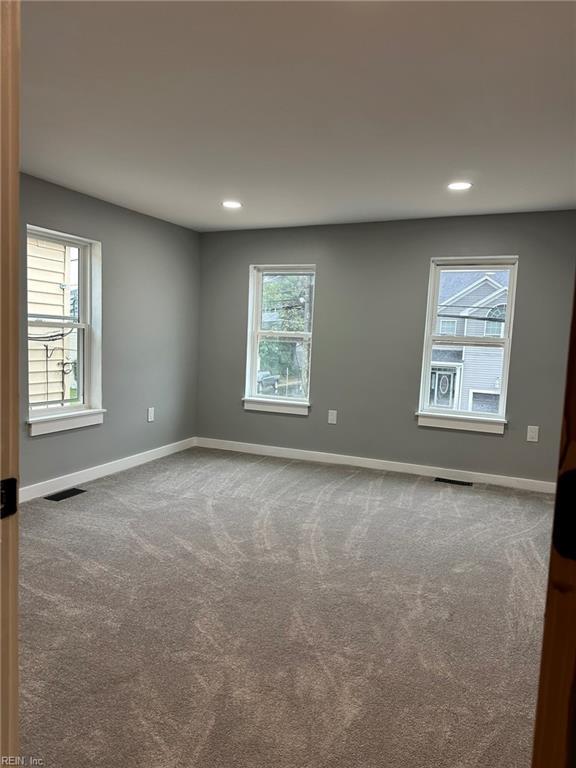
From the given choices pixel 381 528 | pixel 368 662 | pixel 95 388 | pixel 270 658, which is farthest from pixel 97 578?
pixel 95 388

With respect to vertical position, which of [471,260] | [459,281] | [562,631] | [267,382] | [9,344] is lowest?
[267,382]

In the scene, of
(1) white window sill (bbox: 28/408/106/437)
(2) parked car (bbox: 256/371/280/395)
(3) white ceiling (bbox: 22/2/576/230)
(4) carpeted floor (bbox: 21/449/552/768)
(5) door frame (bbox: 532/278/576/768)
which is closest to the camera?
(5) door frame (bbox: 532/278/576/768)

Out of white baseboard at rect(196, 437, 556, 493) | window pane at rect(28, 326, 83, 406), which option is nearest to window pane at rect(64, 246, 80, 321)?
window pane at rect(28, 326, 83, 406)

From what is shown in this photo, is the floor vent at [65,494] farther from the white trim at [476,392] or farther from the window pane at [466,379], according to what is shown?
the white trim at [476,392]

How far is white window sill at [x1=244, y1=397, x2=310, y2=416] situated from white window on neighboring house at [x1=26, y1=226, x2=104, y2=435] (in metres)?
1.60

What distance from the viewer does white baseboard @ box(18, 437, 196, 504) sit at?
3675 mm

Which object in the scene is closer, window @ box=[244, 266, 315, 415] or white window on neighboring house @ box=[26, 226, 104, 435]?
white window on neighboring house @ box=[26, 226, 104, 435]

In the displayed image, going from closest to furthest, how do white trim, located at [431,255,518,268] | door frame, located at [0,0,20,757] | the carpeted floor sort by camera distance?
door frame, located at [0,0,20,757]
the carpeted floor
white trim, located at [431,255,518,268]

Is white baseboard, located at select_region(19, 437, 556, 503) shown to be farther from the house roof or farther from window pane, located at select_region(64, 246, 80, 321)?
the house roof

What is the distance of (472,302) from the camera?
14.8 ft

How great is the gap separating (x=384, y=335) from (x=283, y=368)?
1.16 metres

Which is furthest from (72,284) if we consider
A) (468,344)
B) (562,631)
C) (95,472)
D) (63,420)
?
(562,631)

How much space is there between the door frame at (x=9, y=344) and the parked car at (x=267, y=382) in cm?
443

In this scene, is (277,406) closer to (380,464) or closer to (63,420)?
(380,464)
